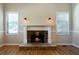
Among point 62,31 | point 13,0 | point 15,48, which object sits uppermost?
point 13,0

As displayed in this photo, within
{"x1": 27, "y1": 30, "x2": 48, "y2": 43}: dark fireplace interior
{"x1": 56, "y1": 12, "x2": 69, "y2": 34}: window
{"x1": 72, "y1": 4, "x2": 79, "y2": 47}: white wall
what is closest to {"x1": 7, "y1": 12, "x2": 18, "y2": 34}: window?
{"x1": 27, "y1": 30, "x2": 48, "y2": 43}: dark fireplace interior

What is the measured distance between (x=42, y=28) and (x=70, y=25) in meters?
1.27

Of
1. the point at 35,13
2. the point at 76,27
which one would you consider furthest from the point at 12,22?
the point at 76,27

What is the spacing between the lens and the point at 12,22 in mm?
3459

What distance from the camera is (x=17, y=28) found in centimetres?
334

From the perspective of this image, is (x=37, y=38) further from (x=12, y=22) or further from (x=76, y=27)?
(x=76, y=27)

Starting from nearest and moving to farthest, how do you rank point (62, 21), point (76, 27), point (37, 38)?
point (76, 27) → point (62, 21) → point (37, 38)

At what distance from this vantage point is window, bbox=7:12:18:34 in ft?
10.8

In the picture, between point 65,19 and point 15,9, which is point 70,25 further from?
point 15,9

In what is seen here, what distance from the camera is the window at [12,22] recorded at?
10.8 ft

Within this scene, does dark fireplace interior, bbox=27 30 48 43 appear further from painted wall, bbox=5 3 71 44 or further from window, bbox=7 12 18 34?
window, bbox=7 12 18 34

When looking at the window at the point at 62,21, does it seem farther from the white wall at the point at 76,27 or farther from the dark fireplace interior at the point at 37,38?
the dark fireplace interior at the point at 37,38

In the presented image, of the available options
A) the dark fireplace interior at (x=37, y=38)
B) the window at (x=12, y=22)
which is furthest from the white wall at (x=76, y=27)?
the window at (x=12, y=22)

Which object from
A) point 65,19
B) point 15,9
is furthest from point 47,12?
point 15,9
